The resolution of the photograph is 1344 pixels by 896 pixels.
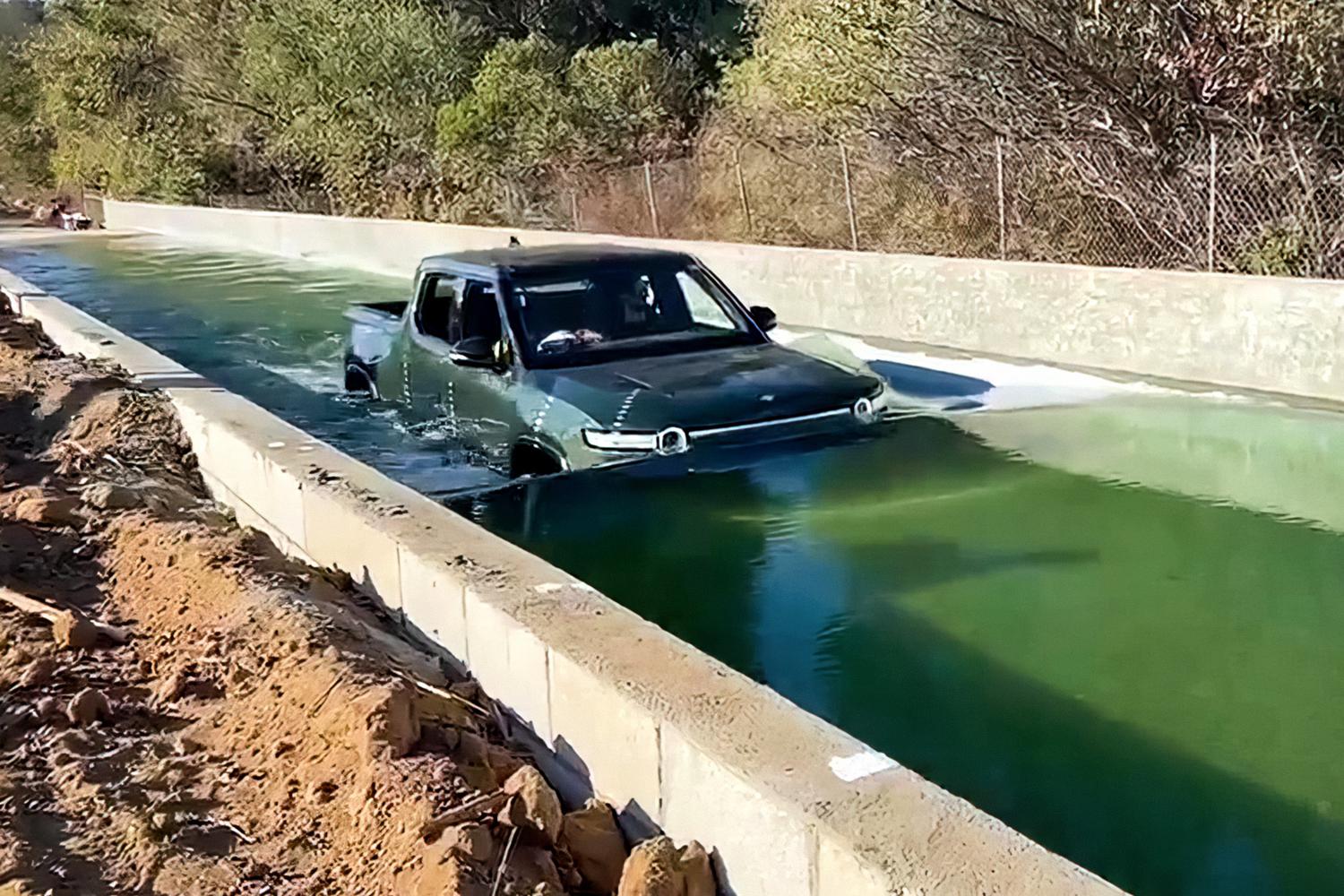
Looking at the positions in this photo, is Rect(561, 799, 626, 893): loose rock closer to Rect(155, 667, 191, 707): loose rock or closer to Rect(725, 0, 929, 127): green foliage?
Rect(155, 667, 191, 707): loose rock

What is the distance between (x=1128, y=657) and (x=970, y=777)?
3.82 feet

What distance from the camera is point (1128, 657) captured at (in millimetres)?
5328

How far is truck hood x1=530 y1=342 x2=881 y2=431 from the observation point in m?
7.22

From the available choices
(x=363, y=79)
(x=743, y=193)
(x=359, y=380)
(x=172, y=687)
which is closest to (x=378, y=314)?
(x=359, y=380)

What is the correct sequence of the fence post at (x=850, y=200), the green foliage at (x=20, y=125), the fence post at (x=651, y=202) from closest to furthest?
the fence post at (x=850, y=200), the fence post at (x=651, y=202), the green foliage at (x=20, y=125)

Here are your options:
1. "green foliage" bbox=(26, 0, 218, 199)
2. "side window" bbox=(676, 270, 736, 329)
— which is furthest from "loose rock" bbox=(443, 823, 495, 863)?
"green foliage" bbox=(26, 0, 218, 199)

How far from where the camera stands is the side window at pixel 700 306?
28.2ft

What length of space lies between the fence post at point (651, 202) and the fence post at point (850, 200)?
4663 millimetres

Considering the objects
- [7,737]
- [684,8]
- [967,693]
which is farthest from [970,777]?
[684,8]

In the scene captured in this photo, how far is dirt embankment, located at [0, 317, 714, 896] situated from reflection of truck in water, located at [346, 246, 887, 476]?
182 centimetres

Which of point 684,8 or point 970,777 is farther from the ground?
point 684,8

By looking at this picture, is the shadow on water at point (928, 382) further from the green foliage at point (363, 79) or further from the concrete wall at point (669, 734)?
the green foliage at point (363, 79)

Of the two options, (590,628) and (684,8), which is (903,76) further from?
(684,8)

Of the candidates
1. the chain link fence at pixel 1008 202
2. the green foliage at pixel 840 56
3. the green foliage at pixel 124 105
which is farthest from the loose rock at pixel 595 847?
the green foliage at pixel 124 105
